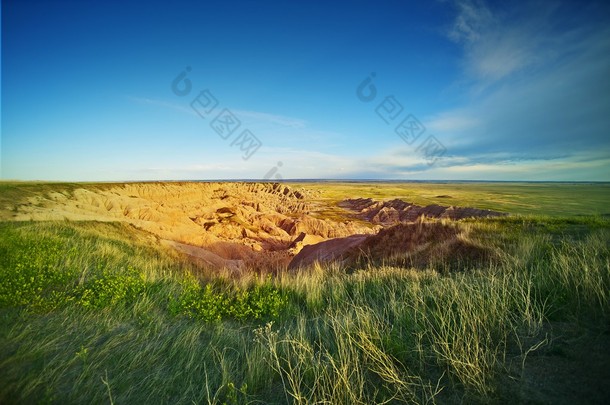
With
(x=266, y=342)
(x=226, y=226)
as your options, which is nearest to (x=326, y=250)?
(x=226, y=226)

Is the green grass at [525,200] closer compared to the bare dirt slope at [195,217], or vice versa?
the bare dirt slope at [195,217]

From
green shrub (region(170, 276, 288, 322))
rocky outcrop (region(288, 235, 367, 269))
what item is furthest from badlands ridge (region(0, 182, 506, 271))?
green shrub (region(170, 276, 288, 322))

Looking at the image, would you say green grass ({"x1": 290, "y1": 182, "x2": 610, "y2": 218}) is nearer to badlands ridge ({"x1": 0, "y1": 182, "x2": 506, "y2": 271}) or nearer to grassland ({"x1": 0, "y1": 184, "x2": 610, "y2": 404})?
badlands ridge ({"x1": 0, "y1": 182, "x2": 506, "y2": 271})

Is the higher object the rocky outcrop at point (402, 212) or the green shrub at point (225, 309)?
the green shrub at point (225, 309)

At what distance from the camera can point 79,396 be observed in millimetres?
3031

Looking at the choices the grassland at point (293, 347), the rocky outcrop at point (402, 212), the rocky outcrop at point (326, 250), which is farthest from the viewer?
the rocky outcrop at point (402, 212)

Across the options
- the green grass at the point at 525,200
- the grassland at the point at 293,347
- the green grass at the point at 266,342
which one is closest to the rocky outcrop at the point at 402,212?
the green grass at the point at 525,200

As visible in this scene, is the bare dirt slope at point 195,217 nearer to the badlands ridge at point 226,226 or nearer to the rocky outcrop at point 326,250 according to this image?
the badlands ridge at point 226,226

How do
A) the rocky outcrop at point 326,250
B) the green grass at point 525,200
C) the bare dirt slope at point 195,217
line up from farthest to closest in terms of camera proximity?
the green grass at point 525,200
the bare dirt slope at point 195,217
the rocky outcrop at point 326,250

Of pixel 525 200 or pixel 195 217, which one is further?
pixel 525 200

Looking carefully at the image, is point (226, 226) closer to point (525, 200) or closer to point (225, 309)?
point (225, 309)

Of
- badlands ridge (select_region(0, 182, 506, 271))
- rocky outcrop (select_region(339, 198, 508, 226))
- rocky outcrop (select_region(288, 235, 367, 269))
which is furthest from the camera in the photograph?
rocky outcrop (select_region(339, 198, 508, 226))

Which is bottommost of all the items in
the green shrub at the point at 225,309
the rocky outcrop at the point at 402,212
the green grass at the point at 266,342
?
the rocky outcrop at the point at 402,212

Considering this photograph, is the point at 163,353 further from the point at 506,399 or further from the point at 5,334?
the point at 506,399
